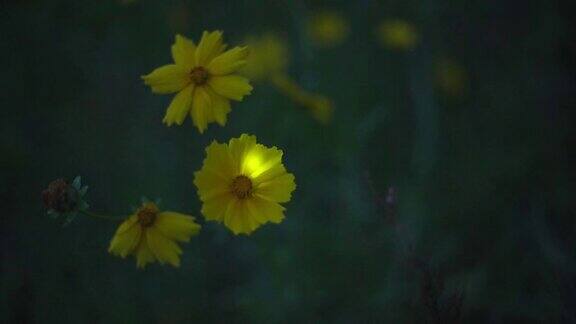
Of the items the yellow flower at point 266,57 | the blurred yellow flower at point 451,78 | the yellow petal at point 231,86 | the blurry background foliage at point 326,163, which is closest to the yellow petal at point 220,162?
the yellow petal at point 231,86

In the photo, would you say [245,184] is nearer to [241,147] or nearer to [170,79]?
[241,147]

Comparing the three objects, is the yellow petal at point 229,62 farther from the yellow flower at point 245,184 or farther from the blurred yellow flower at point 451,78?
the blurred yellow flower at point 451,78

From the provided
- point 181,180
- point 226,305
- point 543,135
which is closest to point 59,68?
point 181,180

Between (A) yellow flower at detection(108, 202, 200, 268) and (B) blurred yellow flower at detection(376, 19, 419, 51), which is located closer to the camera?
(A) yellow flower at detection(108, 202, 200, 268)

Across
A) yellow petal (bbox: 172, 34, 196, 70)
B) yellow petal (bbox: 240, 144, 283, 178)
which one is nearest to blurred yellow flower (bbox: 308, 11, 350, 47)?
yellow petal (bbox: 172, 34, 196, 70)

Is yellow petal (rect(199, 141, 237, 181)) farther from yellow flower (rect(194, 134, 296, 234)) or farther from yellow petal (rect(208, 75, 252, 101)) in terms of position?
yellow petal (rect(208, 75, 252, 101))

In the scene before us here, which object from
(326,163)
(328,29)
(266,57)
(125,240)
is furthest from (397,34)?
(125,240)
